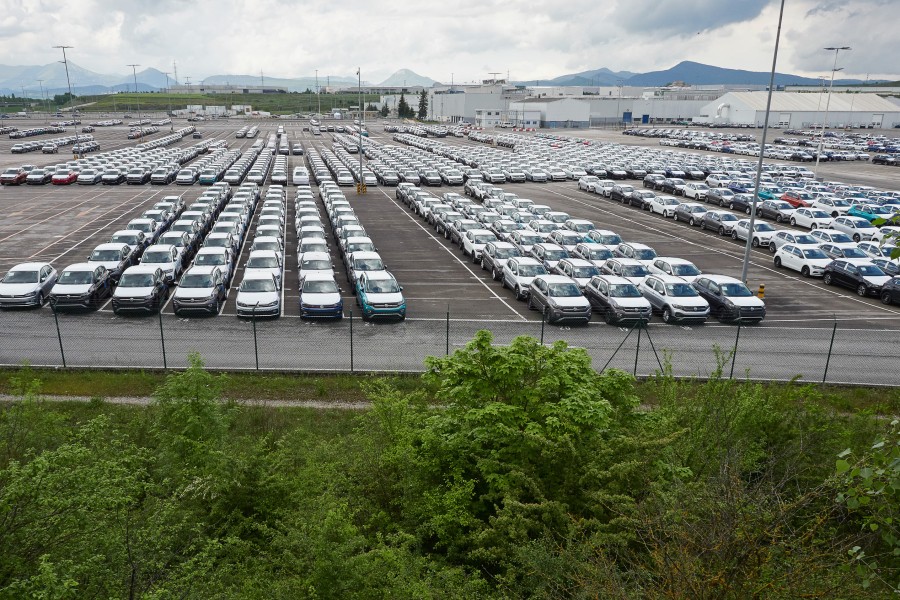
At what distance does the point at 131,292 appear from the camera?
21688 mm

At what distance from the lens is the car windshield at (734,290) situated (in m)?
22.7

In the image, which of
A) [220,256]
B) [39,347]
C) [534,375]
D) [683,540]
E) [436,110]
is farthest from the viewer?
[436,110]

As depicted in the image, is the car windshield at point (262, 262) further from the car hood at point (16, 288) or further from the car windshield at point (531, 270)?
the car windshield at point (531, 270)

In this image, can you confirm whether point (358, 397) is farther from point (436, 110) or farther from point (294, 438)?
point (436, 110)

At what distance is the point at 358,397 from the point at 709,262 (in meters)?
22.1

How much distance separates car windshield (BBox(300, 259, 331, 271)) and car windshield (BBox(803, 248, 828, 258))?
22.6m

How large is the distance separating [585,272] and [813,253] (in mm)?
12573

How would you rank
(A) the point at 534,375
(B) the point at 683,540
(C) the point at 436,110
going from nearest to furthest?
(B) the point at 683,540
(A) the point at 534,375
(C) the point at 436,110

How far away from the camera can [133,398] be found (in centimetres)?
1592

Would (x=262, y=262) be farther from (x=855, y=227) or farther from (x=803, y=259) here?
(x=855, y=227)

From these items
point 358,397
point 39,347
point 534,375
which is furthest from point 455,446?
point 39,347

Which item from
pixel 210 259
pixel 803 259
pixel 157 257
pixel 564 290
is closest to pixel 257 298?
pixel 210 259

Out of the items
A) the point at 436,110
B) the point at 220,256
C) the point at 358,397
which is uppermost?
the point at 436,110

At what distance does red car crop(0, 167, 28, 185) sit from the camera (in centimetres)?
5419
